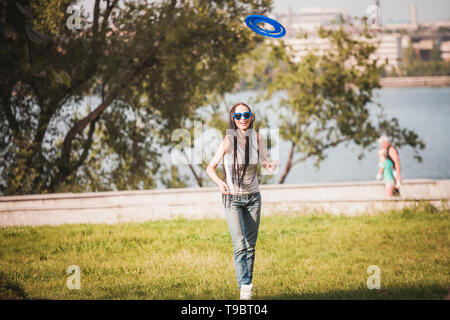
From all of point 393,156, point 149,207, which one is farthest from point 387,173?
point 149,207

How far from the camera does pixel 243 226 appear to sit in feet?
19.6

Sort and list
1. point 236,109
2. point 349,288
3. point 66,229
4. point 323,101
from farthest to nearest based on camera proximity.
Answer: point 323,101, point 66,229, point 349,288, point 236,109

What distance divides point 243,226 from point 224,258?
283 centimetres

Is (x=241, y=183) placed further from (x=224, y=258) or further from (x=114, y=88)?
(x=114, y=88)

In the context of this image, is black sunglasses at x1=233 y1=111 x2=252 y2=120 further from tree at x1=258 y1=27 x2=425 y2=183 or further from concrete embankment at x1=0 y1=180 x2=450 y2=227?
tree at x1=258 y1=27 x2=425 y2=183

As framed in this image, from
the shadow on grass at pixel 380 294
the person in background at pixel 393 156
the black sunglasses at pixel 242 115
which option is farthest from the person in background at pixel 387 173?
the black sunglasses at pixel 242 115

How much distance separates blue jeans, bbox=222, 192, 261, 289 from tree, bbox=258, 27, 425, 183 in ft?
49.8

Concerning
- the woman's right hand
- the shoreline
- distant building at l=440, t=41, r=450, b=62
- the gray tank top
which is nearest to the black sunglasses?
the gray tank top

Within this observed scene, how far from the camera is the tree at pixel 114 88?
1700 cm

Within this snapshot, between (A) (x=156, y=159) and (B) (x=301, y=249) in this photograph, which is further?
(A) (x=156, y=159)

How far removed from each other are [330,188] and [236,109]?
847 centimetres

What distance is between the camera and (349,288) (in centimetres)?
693
